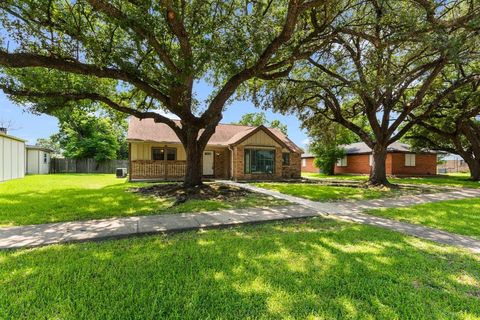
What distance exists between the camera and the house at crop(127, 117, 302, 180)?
1689 centimetres

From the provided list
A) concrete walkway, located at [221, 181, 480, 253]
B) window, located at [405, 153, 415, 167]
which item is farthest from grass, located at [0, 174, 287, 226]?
window, located at [405, 153, 415, 167]

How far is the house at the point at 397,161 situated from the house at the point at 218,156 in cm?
1059

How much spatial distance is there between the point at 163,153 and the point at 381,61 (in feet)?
47.0

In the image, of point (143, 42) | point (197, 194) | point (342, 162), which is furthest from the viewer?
point (342, 162)

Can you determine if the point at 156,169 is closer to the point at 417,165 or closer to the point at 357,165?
the point at 357,165

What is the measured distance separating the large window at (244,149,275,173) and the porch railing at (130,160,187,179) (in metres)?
4.41

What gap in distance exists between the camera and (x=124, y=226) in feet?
17.7

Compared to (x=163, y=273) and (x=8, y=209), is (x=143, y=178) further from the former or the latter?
(x=163, y=273)

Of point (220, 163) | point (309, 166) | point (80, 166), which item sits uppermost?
point (220, 163)

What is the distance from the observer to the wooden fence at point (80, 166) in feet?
89.4

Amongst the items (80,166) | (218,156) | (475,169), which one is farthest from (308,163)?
(80,166)

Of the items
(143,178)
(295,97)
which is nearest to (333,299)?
(295,97)

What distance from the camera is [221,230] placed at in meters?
5.35

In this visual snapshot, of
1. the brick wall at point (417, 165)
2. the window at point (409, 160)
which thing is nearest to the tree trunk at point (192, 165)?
the brick wall at point (417, 165)
